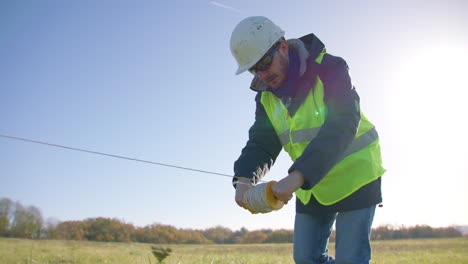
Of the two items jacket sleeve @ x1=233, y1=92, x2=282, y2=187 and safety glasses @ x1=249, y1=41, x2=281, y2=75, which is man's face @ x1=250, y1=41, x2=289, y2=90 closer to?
safety glasses @ x1=249, y1=41, x2=281, y2=75

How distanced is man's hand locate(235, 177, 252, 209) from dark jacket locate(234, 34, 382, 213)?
0.05 m

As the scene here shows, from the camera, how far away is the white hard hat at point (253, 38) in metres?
2.82

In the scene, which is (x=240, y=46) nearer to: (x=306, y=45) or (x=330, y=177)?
(x=306, y=45)

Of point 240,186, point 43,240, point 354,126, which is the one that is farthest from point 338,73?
point 43,240

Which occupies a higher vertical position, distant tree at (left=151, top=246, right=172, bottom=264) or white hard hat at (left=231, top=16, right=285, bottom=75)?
white hard hat at (left=231, top=16, right=285, bottom=75)

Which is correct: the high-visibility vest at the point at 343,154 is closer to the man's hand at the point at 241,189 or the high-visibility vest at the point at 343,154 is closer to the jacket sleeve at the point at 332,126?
the jacket sleeve at the point at 332,126

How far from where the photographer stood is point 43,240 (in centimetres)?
856

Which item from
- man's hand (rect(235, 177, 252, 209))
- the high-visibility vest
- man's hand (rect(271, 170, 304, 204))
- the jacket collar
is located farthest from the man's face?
man's hand (rect(271, 170, 304, 204))

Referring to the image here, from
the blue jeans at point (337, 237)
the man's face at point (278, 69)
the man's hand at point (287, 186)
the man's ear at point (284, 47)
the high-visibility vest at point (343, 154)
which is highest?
the man's ear at point (284, 47)

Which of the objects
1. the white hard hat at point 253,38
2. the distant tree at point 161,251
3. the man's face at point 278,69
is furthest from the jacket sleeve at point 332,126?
the distant tree at point 161,251

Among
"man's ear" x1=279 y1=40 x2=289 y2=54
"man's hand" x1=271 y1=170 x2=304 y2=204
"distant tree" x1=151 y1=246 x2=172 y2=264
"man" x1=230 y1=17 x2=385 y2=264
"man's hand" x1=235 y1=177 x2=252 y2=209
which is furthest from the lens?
→ "man's ear" x1=279 y1=40 x2=289 y2=54

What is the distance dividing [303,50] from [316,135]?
2.23ft

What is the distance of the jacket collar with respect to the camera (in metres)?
2.85

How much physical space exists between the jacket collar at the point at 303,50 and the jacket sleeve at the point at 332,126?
0.54 ft
